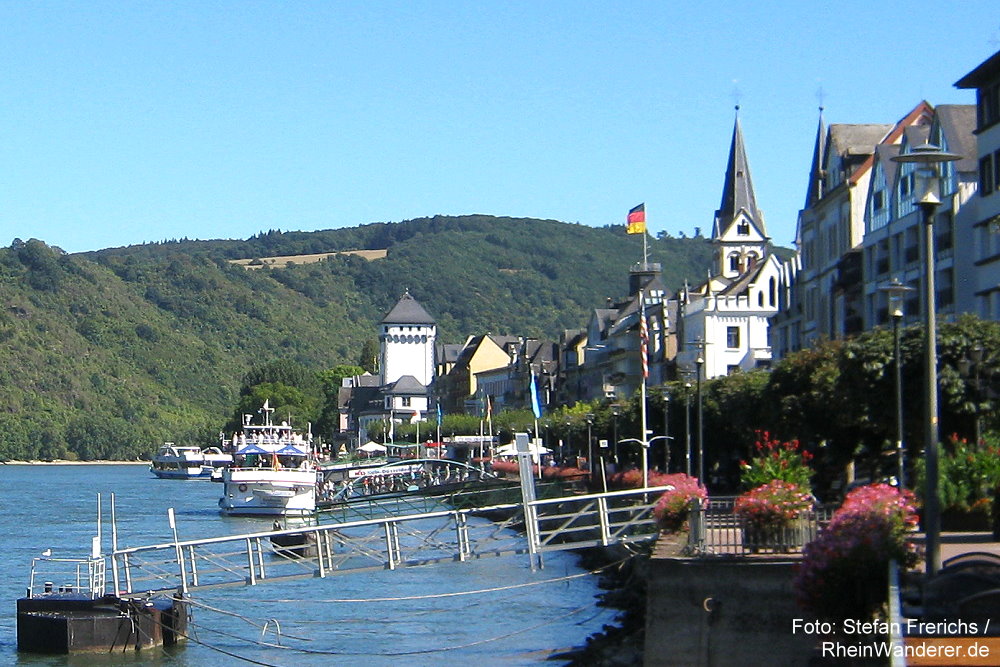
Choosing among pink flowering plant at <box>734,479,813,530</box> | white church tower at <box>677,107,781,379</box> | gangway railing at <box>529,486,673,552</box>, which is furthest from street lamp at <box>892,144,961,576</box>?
white church tower at <box>677,107,781,379</box>

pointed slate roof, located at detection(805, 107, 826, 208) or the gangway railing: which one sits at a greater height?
pointed slate roof, located at detection(805, 107, 826, 208)

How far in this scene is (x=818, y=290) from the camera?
74062 millimetres

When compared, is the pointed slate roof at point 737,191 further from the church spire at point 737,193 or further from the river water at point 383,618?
the river water at point 383,618

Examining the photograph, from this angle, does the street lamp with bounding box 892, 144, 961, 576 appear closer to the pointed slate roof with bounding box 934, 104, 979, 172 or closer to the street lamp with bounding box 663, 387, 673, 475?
the pointed slate roof with bounding box 934, 104, 979, 172

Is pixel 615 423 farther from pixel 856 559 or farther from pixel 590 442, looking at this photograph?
pixel 856 559

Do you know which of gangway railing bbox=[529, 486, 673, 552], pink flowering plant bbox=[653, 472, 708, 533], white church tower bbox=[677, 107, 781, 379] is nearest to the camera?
pink flowering plant bbox=[653, 472, 708, 533]

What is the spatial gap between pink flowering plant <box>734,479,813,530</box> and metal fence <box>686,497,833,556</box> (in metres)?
0.07

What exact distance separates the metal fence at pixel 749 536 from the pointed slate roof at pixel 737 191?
352 feet

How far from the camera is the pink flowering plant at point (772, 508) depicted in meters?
27.0

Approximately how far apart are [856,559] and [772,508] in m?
7.68

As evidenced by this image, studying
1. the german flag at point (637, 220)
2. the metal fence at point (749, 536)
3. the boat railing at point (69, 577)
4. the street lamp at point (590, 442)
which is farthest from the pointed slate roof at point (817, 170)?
the metal fence at point (749, 536)

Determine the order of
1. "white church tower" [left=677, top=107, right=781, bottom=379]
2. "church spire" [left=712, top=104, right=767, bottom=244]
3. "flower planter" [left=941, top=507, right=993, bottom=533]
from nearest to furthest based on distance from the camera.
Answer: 1. "flower planter" [left=941, top=507, right=993, bottom=533]
2. "white church tower" [left=677, top=107, right=781, bottom=379]
3. "church spire" [left=712, top=104, right=767, bottom=244]

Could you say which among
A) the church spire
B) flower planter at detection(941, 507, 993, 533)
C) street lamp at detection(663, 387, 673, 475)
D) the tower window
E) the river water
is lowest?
the river water

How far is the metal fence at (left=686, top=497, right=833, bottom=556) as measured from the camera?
27141 millimetres
